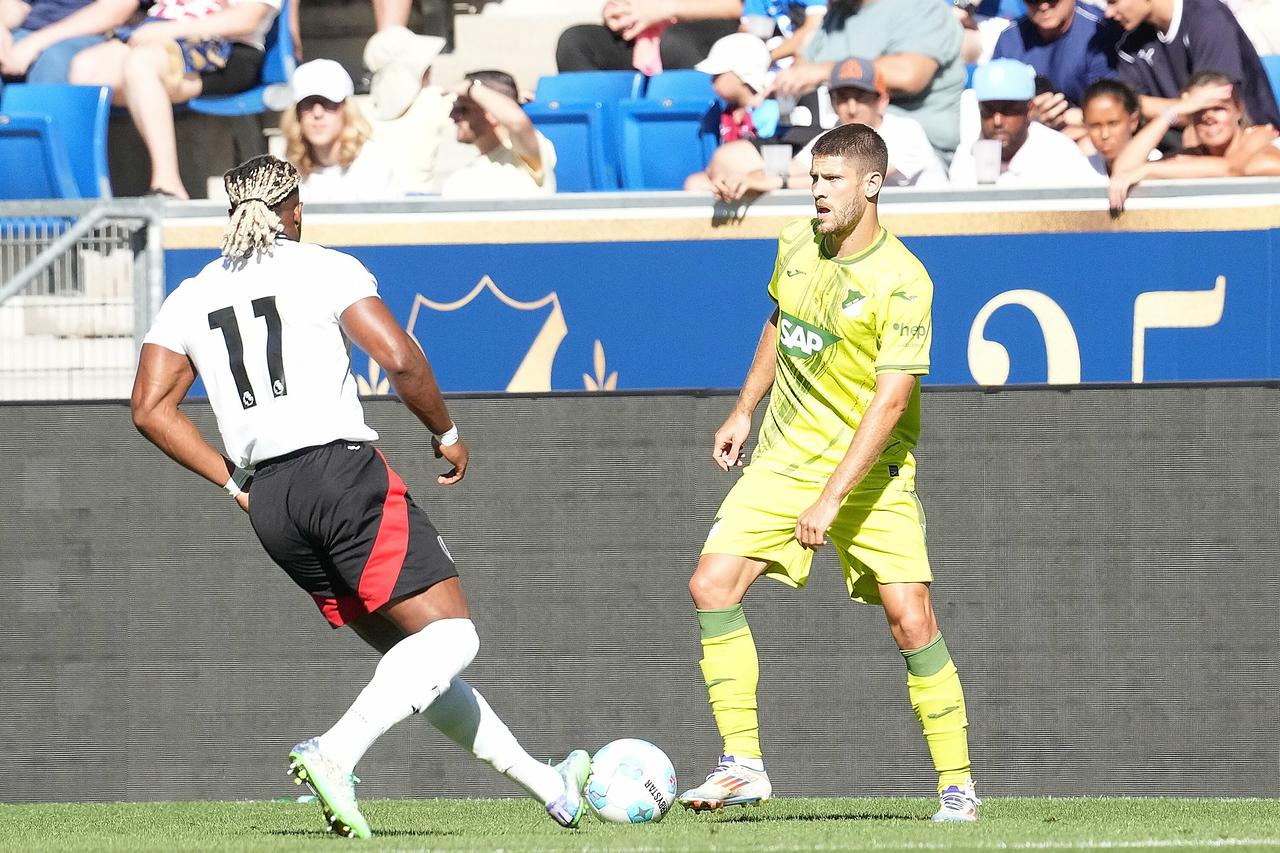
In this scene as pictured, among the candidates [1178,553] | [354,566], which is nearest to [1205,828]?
[1178,553]

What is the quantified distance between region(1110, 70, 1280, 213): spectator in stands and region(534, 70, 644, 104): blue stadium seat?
10.2ft

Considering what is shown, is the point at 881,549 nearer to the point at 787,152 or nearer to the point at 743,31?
the point at 787,152

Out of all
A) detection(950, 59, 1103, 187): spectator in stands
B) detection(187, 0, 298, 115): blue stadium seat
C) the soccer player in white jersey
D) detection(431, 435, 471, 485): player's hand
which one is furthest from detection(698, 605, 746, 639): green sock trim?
detection(187, 0, 298, 115): blue stadium seat

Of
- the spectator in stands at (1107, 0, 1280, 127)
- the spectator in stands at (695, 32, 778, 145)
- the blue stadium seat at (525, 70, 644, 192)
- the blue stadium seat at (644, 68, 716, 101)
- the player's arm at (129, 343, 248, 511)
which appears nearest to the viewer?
the player's arm at (129, 343, 248, 511)

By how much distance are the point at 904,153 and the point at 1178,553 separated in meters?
2.84

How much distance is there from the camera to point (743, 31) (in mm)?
10539

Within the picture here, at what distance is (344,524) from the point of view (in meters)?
5.18

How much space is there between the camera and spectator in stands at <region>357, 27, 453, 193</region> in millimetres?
10148

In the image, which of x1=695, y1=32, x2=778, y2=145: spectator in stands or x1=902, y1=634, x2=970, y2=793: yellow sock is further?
x1=695, y1=32, x2=778, y2=145: spectator in stands

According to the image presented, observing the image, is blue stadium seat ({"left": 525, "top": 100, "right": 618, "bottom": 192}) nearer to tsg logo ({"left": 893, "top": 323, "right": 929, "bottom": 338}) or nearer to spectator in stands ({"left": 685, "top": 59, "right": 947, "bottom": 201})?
spectator in stands ({"left": 685, "top": 59, "right": 947, "bottom": 201})

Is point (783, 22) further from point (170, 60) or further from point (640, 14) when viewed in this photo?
point (170, 60)

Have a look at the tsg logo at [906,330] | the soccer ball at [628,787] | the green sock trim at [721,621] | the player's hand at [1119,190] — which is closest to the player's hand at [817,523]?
the green sock trim at [721,621]

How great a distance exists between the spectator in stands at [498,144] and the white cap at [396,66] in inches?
25.1

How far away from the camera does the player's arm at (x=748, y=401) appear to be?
604cm
